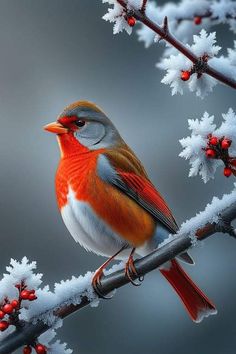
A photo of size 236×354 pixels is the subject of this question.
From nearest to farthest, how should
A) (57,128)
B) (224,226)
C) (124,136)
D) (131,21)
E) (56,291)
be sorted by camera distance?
(131,21), (224,226), (56,291), (57,128), (124,136)

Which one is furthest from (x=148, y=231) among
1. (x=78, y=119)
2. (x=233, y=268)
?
(x=233, y=268)

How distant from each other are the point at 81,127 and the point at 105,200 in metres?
0.21

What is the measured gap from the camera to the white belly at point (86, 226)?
6.34 feet

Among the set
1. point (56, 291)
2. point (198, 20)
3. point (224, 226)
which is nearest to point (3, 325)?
point (56, 291)

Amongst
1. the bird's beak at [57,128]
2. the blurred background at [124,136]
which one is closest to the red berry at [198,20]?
the bird's beak at [57,128]

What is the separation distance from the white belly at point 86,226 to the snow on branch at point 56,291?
0.26m

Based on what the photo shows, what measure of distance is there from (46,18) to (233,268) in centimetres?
328

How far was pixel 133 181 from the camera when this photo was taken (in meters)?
2.03

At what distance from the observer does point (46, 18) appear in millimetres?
6258

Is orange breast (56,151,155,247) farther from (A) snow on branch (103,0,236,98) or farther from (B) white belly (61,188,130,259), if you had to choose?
(A) snow on branch (103,0,236,98)

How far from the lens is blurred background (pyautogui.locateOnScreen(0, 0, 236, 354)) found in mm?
3676

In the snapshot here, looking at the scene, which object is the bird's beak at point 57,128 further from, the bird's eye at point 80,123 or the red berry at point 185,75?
the red berry at point 185,75

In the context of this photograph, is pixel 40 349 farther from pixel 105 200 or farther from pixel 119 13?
pixel 119 13

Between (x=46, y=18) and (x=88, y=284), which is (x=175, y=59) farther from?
(x=46, y=18)
